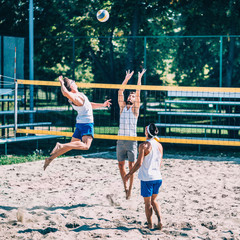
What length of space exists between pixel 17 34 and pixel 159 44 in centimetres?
1048

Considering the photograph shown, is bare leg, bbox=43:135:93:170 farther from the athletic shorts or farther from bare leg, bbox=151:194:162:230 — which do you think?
bare leg, bbox=151:194:162:230

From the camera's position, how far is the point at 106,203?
6332 millimetres

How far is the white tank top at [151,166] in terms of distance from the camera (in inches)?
198

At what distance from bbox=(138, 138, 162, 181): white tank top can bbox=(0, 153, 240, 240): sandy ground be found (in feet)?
2.21

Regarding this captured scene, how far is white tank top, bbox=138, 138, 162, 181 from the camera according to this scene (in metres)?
5.02

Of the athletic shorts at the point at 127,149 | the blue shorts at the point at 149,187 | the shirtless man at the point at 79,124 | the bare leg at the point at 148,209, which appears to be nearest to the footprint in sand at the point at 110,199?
the athletic shorts at the point at 127,149

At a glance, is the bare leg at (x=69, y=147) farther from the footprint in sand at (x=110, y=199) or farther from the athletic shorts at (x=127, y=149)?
the footprint in sand at (x=110, y=199)

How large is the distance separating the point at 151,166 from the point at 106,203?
1.61m

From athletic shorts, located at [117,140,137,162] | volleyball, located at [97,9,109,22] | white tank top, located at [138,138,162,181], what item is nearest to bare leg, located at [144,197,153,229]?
white tank top, located at [138,138,162,181]

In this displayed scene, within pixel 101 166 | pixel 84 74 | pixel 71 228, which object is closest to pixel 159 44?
pixel 101 166

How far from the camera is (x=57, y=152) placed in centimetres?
621

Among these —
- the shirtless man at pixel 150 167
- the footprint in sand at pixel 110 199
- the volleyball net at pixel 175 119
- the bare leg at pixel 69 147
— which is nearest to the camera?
the shirtless man at pixel 150 167

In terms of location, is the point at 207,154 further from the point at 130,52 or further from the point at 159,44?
the point at 159,44

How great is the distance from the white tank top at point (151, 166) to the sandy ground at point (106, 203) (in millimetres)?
674
